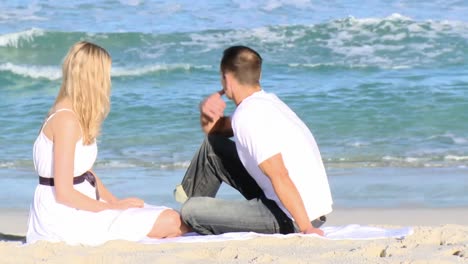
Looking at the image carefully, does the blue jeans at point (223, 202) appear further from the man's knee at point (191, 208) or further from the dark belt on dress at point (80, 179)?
the dark belt on dress at point (80, 179)

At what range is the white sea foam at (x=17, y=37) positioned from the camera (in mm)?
16125

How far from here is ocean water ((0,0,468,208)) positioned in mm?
7902

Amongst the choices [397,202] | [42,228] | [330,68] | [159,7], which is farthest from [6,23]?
[42,228]

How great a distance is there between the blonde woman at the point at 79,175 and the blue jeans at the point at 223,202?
0.16 meters

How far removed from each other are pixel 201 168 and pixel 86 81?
30.6 inches

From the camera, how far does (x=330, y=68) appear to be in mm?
13953

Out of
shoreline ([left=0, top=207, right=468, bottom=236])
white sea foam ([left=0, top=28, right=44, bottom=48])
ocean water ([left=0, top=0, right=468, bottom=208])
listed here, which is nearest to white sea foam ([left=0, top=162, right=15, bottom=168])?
ocean water ([left=0, top=0, right=468, bottom=208])

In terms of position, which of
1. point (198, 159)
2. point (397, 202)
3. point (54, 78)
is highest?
point (198, 159)

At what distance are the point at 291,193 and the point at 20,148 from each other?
16.6 feet

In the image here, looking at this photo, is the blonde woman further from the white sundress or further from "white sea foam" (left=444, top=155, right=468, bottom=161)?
"white sea foam" (left=444, top=155, right=468, bottom=161)

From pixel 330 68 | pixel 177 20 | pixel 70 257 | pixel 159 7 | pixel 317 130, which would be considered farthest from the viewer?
pixel 159 7

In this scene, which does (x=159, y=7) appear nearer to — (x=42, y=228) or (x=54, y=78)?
(x=54, y=78)

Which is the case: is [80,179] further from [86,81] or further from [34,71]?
[34,71]

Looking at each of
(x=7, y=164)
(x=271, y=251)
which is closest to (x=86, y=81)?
(x=271, y=251)
